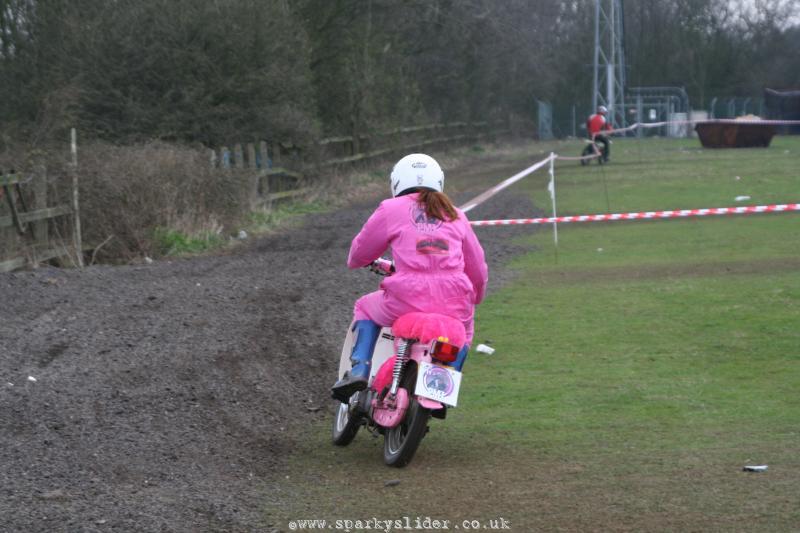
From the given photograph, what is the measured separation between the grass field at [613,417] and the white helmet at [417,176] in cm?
151

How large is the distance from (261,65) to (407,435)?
19.4 meters

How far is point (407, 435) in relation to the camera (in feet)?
21.1

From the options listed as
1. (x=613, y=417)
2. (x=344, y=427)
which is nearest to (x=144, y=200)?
(x=344, y=427)

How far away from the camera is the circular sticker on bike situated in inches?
246

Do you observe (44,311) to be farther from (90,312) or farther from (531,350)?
(531,350)

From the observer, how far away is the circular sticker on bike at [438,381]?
20.5 ft

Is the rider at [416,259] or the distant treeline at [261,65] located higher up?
the distant treeline at [261,65]

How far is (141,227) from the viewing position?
17000mm

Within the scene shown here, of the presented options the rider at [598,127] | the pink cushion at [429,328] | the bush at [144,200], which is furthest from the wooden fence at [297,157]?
the pink cushion at [429,328]

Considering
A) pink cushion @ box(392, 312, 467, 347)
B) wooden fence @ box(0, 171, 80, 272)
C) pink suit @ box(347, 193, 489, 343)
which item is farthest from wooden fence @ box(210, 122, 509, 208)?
pink cushion @ box(392, 312, 467, 347)

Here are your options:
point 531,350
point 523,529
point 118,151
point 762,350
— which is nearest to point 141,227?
point 118,151

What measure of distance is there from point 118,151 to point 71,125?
11.4 ft

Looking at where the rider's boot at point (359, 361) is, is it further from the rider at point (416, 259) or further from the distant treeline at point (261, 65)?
the distant treeline at point (261, 65)

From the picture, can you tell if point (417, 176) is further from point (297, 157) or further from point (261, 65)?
point (297, 157)
